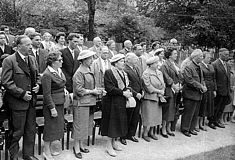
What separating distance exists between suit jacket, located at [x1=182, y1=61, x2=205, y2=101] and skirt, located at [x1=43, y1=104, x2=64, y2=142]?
3.32 meters

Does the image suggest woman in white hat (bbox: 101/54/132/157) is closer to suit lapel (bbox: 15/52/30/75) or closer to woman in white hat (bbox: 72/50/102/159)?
woman in white hat (bbox: 72/50/102/159)

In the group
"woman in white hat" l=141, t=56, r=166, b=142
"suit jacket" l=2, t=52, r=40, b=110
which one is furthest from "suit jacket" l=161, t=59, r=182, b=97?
"suit jacket" l=2, t=52, r=40, b=110

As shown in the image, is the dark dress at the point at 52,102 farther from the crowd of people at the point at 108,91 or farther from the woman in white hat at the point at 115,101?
the woman in white hat at the point at 115,101

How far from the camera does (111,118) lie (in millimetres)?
5977

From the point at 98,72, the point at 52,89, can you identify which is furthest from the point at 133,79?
the point at 52,89

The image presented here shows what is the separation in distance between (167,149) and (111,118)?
1512mm

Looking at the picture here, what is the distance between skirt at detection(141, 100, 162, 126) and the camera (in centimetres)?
694

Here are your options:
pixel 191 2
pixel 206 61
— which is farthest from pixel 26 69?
pixel 191 2

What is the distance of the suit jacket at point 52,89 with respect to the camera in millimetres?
5117

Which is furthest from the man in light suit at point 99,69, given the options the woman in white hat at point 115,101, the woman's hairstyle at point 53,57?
the woman's hairstyle at point 53,57

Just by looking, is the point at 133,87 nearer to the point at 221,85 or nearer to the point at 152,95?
the point at 152,95

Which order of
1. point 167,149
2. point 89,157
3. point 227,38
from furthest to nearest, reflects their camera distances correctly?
point 227,38, point 167,149, point 89,157

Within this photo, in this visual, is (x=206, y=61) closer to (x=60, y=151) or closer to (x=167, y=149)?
(x=167, y=149)

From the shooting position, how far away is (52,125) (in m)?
5.30
